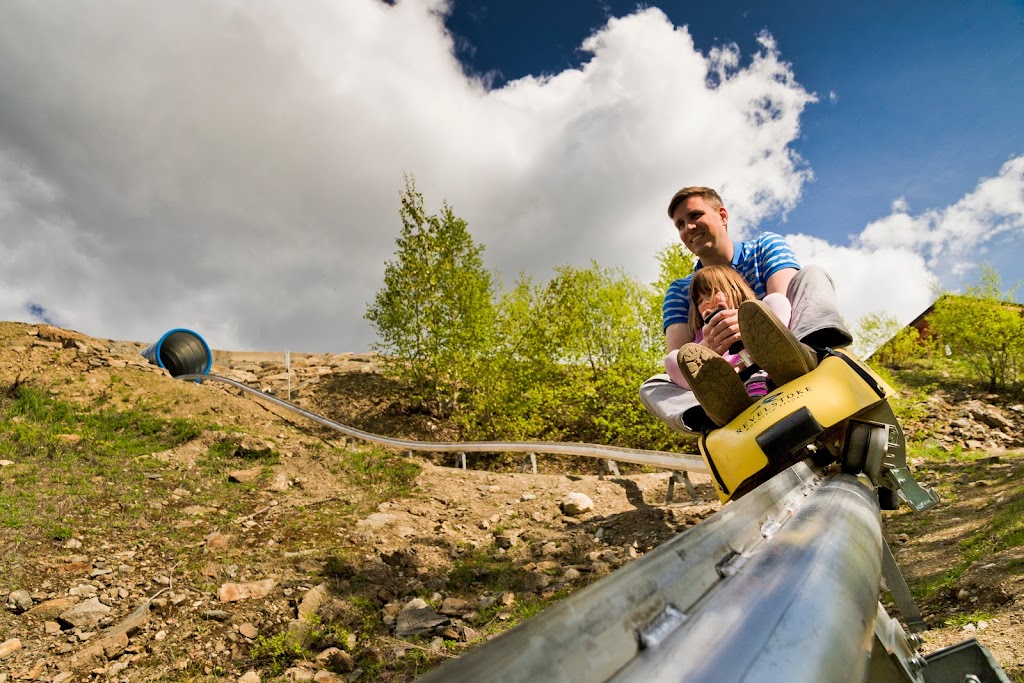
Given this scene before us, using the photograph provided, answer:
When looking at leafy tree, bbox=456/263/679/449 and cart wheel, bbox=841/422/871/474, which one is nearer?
cart wheel, bbox=841/422/871/474

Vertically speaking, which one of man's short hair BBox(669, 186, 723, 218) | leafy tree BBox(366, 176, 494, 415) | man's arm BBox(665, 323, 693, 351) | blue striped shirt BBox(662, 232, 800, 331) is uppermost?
leafy tree BBox(366, 176, 494, 415)

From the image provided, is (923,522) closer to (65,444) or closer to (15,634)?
(15,634)

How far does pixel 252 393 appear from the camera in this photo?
49.5ft

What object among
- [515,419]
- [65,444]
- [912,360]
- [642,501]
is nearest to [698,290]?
[642,501]

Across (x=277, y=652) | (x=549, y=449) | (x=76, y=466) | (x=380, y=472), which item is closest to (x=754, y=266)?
(x=277, y=652)

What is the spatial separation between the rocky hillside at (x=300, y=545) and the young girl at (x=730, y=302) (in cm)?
136

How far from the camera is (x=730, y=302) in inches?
89.6

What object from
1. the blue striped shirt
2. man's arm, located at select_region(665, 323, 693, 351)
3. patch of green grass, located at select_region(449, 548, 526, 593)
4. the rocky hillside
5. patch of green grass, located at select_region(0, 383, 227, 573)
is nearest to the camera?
the blue striped shirt

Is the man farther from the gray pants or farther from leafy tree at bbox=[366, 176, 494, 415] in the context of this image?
leafy tree at bbox=[366, 176, 494, 415]

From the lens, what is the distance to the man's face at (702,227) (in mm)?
2684

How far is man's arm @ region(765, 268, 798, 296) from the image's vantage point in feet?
7.93

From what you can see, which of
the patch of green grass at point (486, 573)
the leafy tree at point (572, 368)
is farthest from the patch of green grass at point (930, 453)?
the patch of green grass at point (486, 573)

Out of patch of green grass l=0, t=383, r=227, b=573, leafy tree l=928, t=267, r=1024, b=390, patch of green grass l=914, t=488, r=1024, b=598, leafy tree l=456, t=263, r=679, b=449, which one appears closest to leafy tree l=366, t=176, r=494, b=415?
leafy tree l=456, t=263, r=679, b=449

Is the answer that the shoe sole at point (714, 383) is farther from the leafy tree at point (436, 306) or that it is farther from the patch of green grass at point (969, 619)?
the leafy tree at point (436, 306)
